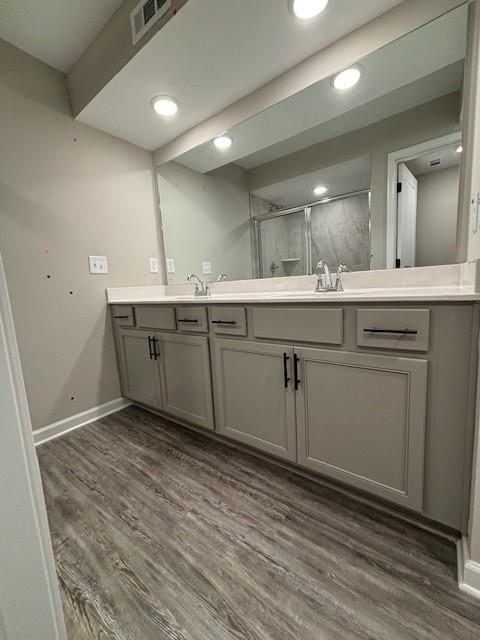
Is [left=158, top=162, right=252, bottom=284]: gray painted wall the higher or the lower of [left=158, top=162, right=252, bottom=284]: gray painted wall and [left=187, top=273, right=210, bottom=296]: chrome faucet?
the higher

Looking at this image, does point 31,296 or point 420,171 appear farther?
point 31,296

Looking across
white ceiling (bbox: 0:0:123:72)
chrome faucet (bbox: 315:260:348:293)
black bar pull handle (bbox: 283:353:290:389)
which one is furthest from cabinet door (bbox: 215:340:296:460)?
white ceiling (bbox: 0:0:123:72)

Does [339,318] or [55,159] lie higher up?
[55,159]

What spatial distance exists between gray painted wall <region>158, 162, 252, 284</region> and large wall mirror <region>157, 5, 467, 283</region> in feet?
0.03

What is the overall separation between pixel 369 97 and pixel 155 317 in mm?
1729

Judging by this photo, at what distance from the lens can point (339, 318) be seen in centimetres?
107

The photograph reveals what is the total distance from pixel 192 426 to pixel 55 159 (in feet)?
6.61

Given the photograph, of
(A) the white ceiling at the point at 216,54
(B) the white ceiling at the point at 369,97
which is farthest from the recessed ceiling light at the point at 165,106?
(B) the white ceiling at the point at 369,97

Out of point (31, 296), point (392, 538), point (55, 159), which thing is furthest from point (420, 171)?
point (31, 296)

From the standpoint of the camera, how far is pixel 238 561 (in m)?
0.95


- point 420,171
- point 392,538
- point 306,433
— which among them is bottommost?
point 392,538

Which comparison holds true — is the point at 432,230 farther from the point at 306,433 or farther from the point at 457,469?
the point at 306,433

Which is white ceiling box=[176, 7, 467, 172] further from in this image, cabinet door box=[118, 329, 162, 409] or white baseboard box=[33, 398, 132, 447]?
white baseboard box=[33, 398, 132, 447]

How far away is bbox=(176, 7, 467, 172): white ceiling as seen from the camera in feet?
3.89
